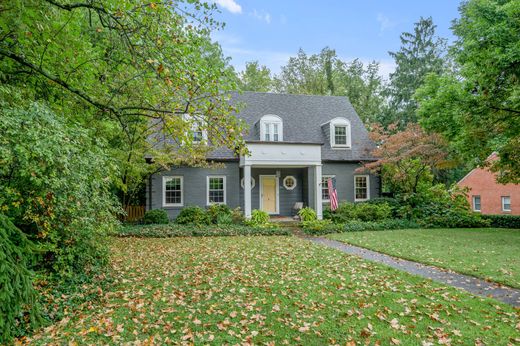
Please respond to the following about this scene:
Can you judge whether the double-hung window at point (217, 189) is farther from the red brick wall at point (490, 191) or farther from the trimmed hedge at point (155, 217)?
the red brick wall at point (490, 191)

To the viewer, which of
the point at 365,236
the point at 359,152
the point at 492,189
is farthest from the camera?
the point at 492,189

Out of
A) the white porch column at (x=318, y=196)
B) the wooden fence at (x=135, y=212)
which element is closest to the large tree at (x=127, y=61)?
the wooden fence at (x=135, y=212)

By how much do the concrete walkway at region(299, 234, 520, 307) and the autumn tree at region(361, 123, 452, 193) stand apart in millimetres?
8121

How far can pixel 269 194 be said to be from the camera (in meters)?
18.4

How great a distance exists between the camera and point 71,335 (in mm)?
4211

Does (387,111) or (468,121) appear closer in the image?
(468,121)

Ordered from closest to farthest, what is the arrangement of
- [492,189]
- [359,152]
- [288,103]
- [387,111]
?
[359,152] → [288,103] → [492,189] → [387,111]

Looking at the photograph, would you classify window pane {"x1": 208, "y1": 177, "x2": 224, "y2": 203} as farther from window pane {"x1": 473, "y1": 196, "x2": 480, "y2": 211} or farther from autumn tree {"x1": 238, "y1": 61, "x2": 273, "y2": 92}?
window pane {"x1": 473, "y1": 196, "x2": 480, "y2": 211}

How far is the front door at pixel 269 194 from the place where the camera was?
59.7 feet

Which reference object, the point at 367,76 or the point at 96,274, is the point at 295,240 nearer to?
the point at 96,274

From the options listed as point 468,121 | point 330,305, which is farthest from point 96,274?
point 468,121

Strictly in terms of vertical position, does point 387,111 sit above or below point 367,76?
below

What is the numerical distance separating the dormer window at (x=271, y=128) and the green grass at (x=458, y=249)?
21.5 feet

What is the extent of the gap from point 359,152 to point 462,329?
49.7 ft
